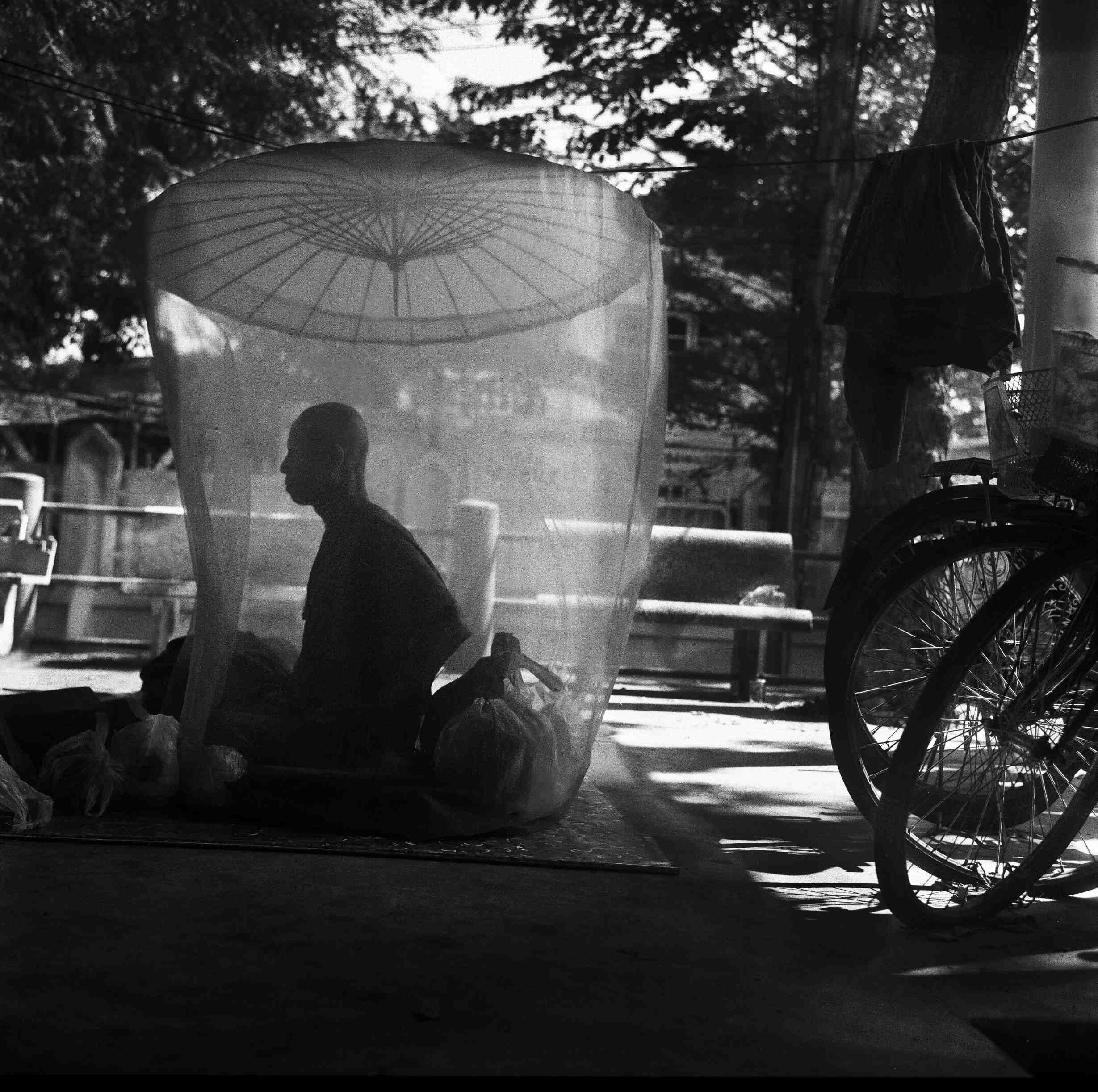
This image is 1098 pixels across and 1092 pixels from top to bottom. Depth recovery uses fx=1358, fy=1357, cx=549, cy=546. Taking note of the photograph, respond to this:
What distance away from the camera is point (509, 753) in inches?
173

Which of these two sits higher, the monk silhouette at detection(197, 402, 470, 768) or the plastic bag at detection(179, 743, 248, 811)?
the monk silhouette at detection(197, 402, 470, 768)

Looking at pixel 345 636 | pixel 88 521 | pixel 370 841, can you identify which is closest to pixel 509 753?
pixel 370 841

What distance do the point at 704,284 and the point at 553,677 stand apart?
12423 mm

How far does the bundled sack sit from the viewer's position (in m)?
4.37

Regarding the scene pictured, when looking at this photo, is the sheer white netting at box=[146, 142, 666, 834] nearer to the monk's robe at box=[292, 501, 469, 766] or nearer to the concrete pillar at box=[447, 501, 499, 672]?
the concrete pillar at box=[447, 501, 499, 672]

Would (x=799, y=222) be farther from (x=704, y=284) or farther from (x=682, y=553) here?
(x=682, y=553)

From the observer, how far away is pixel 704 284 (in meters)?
16.4

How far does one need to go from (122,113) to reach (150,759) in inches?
442

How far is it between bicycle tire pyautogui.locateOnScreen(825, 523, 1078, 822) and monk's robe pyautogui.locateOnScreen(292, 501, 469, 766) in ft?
4.24

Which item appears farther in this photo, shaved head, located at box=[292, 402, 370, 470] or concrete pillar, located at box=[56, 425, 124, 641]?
concrete pillar, located at box=[56, 425, 124, 641]

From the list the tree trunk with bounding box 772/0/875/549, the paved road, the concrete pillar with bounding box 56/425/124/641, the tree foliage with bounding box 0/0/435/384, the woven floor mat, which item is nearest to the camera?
the paved road

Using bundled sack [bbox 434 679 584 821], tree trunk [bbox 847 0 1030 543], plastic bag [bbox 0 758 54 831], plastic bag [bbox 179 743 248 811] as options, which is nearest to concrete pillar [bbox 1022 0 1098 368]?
tree trunk [bbox 847 0 1030 543]

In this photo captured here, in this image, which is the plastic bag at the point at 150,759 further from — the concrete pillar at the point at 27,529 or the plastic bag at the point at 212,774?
the concrete pillar at the point at 27,529

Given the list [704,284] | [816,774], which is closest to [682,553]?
[816,774]
